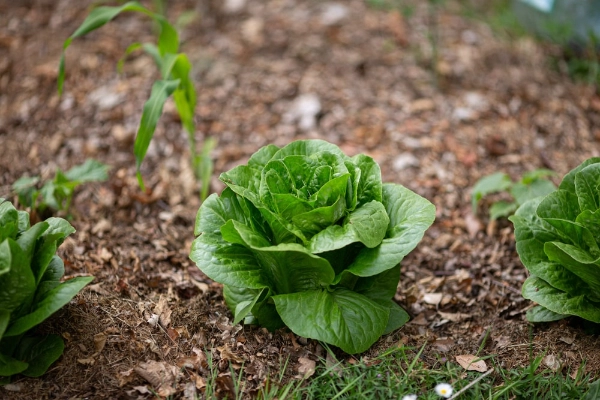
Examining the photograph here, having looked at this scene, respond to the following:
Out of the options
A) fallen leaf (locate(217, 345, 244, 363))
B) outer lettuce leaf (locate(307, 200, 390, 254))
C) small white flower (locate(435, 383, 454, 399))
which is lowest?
small white flower (locate(435, 383, 454, 399))

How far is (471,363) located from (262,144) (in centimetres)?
180

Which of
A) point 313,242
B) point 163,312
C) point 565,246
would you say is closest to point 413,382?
point 313,242

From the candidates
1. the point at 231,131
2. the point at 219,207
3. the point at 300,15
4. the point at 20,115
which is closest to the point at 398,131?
the point at 231,131

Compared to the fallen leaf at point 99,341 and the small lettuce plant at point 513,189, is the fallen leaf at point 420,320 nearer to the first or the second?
the small lettuce plant at point 513,189

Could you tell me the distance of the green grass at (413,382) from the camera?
1936mm

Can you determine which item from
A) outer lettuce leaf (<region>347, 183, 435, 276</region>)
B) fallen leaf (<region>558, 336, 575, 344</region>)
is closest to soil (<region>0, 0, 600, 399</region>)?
fallen leaf (<region>558, 336, 575, 344</region>)

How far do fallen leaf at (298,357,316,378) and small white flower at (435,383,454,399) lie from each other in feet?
1.40

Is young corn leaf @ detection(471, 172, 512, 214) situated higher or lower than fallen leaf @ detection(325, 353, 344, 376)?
Answer: higher

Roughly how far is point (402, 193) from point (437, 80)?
6.00ft

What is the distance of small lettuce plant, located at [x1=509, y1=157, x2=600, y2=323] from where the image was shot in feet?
6.59

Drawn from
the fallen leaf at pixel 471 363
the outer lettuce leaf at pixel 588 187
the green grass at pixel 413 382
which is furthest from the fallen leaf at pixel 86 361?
the outer lettuce leaf at pixel 588 187

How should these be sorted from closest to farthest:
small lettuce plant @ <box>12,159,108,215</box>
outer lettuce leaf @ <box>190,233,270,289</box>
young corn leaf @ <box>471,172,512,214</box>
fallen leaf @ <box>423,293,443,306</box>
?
outer lettuce leaf @ <box>190,233,270,289</box> → fallen leaf @ <box>423,293,443,306</box> → small lettuce plant @ <box>12,159,108,215</box> → young corn leaf @ <box>471,172,512,214</box>

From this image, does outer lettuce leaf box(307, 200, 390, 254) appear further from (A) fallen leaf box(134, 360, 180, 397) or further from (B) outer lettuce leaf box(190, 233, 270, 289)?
(A) fallen leaf box(134, 360, 180, 397)

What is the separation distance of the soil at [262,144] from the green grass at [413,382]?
6 cm
